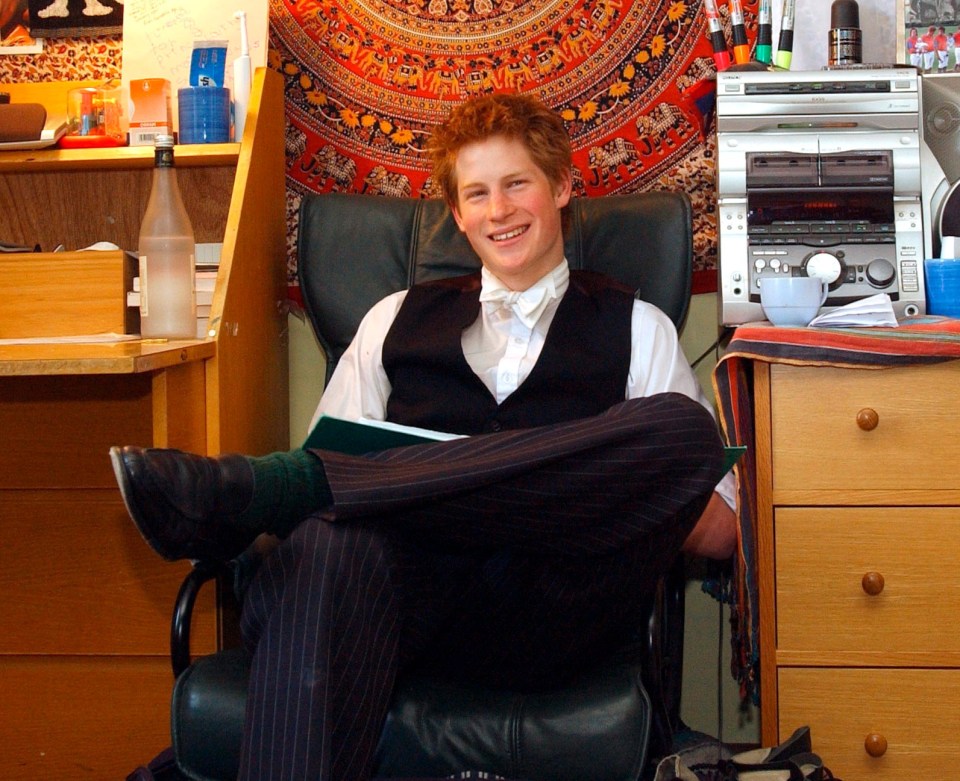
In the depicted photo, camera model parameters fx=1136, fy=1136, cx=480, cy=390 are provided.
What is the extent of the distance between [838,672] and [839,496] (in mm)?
238

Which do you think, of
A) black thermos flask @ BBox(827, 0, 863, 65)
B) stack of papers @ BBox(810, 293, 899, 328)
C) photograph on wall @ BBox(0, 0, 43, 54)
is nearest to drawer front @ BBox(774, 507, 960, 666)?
stack of papers @ BBox(810, 293, 899, 328)

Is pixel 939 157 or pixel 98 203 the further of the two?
pixel 98 203

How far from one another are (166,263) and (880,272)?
3.54 ft

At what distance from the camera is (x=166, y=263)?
5.57 feet

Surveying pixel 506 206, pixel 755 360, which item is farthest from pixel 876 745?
pixel 506 206

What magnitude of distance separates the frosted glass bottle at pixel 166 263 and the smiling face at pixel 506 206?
435 mm

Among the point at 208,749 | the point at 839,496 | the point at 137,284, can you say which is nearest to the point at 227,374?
the point at 137,284

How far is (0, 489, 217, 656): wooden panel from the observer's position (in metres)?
1.84

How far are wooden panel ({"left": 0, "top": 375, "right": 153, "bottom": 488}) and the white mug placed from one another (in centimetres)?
99

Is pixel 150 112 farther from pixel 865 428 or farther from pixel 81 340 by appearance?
pixel 865 428

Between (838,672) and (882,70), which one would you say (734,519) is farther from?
(882,70)

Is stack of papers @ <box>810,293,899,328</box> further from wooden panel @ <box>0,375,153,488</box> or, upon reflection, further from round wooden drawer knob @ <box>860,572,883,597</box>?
wooden panel @ <box>0,375,153,488</box>

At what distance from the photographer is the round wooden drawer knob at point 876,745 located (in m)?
1.52

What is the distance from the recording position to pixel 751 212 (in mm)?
1744
